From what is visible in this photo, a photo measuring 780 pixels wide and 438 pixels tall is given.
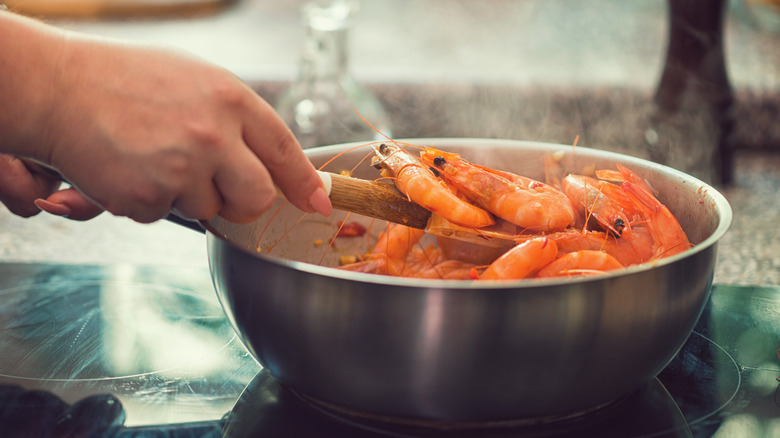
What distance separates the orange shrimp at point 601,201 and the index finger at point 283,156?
1.08 feet

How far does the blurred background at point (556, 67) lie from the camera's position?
123 cm

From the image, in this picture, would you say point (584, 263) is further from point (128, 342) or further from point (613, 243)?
point (128, 342)

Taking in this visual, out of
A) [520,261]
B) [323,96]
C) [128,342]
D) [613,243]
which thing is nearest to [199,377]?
[128,342]

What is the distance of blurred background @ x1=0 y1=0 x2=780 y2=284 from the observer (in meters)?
1.23

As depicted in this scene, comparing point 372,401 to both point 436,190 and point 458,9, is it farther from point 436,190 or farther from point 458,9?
point 458,9

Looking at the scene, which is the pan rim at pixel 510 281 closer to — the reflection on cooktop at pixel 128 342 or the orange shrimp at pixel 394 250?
the reflection on cooktop at pixel 128 342

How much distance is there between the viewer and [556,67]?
82.1 inches

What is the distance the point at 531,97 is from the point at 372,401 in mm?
1186

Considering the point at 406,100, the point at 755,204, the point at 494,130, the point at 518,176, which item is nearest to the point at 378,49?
the point at 406,100

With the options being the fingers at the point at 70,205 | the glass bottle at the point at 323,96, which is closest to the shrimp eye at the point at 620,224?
the fingers at the point at 70,205

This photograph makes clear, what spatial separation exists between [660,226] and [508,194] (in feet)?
0.54

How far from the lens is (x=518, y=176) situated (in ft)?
2.75

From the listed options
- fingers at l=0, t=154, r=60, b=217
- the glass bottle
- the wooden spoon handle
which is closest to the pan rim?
the wooden spoon handle

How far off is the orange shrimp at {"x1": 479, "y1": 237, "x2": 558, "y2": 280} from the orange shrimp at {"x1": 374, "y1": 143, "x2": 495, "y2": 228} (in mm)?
105
